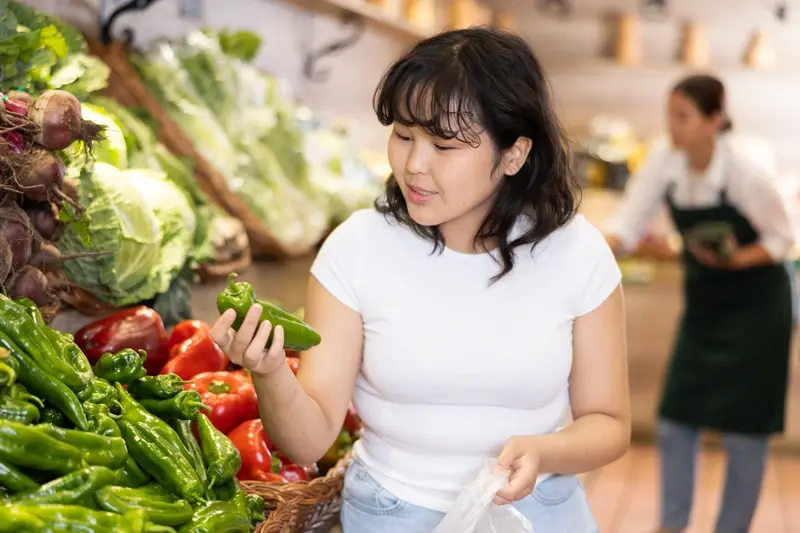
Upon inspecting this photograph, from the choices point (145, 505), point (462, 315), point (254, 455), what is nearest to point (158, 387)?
point (145, 505)

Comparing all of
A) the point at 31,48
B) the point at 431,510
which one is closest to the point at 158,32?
the point at 31,48

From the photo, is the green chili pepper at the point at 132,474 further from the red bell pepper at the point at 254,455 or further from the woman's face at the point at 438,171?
the woman's face at the point at 438,171

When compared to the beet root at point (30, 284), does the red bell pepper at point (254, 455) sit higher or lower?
lower

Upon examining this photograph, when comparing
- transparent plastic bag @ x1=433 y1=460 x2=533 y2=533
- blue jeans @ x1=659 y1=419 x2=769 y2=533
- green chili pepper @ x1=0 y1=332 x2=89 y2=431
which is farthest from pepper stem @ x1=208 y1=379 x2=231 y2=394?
blue jeans @ x1=659 y1=419 x2=769 y2=533

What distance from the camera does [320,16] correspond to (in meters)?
4.77

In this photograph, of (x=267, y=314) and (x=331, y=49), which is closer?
(x=267, y=314)

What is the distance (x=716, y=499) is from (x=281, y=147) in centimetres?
268

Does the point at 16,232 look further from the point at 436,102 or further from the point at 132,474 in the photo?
the point at 436,102

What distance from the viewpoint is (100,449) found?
1.34m

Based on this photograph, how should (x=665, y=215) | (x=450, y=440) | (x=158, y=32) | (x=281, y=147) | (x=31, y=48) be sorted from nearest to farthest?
(x=450, y=440) → (x=31, y=48) → (x=158, y=32) → (x=281, y=147) → (x=665, y=215)

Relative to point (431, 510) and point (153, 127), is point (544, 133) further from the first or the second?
point (153, 127)

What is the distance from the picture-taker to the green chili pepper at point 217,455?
157cm


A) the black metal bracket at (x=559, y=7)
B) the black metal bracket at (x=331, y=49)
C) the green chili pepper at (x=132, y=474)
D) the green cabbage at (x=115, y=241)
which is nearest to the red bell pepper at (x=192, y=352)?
the green cabbage at (x=115, y=241)

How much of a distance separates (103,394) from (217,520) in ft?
0.82
